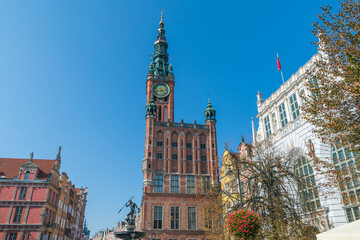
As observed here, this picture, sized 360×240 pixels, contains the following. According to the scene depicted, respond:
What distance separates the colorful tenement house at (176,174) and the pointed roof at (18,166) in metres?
16.3

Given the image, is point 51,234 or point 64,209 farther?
point 64,209

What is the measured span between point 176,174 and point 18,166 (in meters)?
26.7

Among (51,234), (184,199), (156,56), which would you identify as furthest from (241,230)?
(156,56)

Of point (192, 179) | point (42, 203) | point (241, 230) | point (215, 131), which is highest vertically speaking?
point (215, 131)

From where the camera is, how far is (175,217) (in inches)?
1831

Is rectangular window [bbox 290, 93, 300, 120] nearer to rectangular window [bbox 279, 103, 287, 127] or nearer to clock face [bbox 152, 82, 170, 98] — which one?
rectangular window [bbox 279, 103, 287, 127]

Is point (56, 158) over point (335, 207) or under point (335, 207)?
over

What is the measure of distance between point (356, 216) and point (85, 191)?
77818 mm

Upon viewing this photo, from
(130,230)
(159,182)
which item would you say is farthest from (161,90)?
(130,230)

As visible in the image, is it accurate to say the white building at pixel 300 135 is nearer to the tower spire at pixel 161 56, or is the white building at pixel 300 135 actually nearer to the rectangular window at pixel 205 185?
the rectangular window at pixel 205 185

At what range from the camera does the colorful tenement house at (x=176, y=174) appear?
150 ft

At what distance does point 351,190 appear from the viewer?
19.8 metres

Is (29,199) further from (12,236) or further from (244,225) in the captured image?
(244,225)

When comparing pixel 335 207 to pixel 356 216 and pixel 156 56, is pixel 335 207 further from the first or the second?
pixel 156 56
